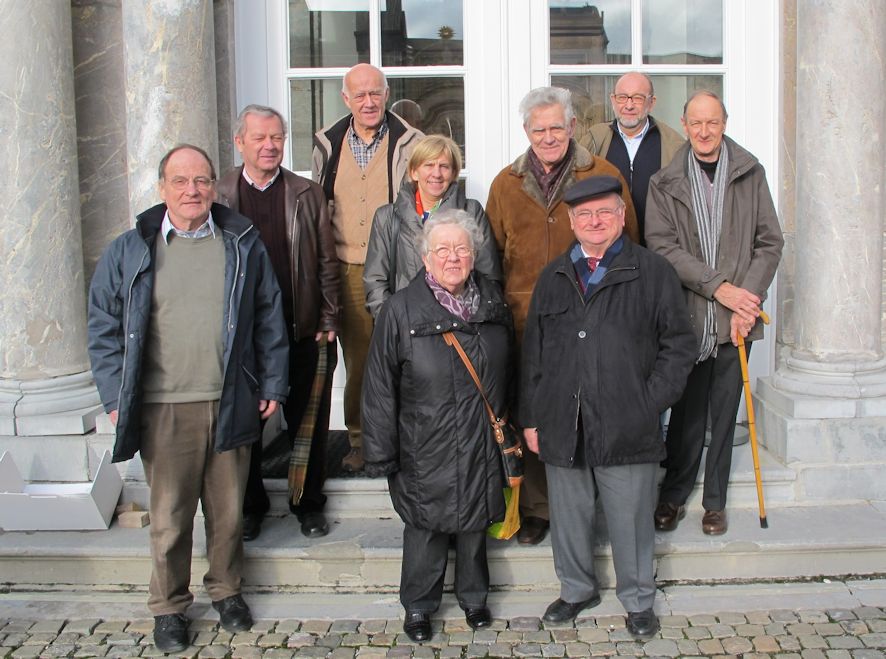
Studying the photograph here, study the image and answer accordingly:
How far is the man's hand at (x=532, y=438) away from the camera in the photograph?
3.47 m

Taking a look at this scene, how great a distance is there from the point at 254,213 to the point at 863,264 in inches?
110

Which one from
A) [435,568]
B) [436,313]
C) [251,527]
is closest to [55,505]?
[251,527]

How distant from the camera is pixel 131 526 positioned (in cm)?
414

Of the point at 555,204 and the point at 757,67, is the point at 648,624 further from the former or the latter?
the point at 757,67

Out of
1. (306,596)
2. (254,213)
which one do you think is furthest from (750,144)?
(306,596)

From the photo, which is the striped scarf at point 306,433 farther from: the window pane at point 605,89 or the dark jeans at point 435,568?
the window pane at point 605,89

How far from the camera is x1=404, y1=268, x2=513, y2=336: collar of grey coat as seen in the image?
327 centimetres

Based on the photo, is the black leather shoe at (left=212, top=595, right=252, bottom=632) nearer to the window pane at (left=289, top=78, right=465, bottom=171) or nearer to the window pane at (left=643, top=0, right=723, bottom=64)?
the window pane at (left=289, top=78, right=465, bottom=171)

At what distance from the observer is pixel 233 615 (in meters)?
3.54

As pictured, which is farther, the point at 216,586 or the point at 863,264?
the point at 863,264

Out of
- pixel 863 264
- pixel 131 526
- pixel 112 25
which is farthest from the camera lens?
pixel 112 25

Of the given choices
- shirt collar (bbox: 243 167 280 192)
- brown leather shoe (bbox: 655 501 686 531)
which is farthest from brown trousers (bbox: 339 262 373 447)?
brown leather shoe (bbox: 655 501 686 531)

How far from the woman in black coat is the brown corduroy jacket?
454mm

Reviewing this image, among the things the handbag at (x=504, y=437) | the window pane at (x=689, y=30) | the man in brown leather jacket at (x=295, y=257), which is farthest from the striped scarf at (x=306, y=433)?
the window pane at (x=689, y=30)
